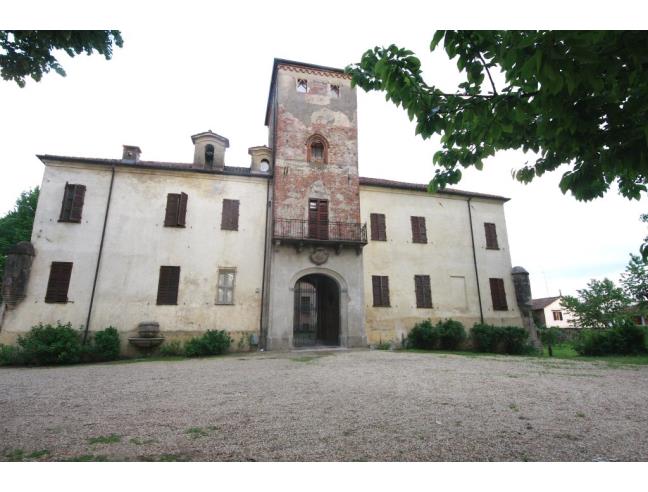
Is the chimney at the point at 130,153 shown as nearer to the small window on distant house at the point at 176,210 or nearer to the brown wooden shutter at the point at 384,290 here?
the small window on distant house at the point at 176,210

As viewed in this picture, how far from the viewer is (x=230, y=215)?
15453 mm

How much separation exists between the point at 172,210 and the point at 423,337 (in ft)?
43.0

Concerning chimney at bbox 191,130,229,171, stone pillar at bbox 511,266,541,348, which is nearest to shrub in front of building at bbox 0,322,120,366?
chimney at bbox 191,130,229,171

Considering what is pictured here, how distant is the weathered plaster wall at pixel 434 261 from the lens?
16.3 metres

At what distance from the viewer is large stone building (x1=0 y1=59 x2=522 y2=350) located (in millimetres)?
13578

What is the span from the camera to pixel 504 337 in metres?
15.5

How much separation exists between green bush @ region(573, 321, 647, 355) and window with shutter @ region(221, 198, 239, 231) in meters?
16.2

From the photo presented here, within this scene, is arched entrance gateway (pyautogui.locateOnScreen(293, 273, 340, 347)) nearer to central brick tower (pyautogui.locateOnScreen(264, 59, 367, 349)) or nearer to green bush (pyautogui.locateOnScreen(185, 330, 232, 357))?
central brick tower (pyautogui.locateOnScreen(264, 59, 367, 349))

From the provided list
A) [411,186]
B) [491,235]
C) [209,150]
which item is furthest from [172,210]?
[491,235]

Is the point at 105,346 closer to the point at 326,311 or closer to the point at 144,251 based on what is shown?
the point at 144,251

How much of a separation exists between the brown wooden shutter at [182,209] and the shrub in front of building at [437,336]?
12.0 m

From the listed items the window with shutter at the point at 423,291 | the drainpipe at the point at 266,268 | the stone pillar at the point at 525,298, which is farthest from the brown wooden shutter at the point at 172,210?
the stone pillar at the point at 525,298

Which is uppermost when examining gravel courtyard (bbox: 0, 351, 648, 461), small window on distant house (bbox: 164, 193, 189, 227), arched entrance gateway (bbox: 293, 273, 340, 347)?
small window on distant house (bbox: 164, 193, 189, 227)

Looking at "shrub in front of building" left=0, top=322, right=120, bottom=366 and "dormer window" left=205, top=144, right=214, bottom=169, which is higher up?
"dormer window" left=205, top=144, right=214, bottom=169
